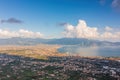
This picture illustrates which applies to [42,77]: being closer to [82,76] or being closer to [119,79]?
[82,76]

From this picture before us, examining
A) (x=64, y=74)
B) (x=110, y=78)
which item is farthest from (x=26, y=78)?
(x=110, y=78)

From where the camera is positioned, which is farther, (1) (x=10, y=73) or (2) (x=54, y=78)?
(1) (x=10, y=73)

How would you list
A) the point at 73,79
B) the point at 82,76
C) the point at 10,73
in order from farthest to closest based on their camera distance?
the point at 10,73 < the point at 82,76 < the point at 73,79

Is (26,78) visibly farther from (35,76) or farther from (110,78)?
(110,78)

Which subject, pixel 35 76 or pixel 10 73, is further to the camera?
pixel 10 73

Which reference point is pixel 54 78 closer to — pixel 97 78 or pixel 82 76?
pixel 82 76

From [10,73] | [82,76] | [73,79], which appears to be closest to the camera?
[73,79]

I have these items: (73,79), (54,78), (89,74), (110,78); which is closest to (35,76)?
Result: (54,78)

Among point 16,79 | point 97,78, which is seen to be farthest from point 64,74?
point 16,79
